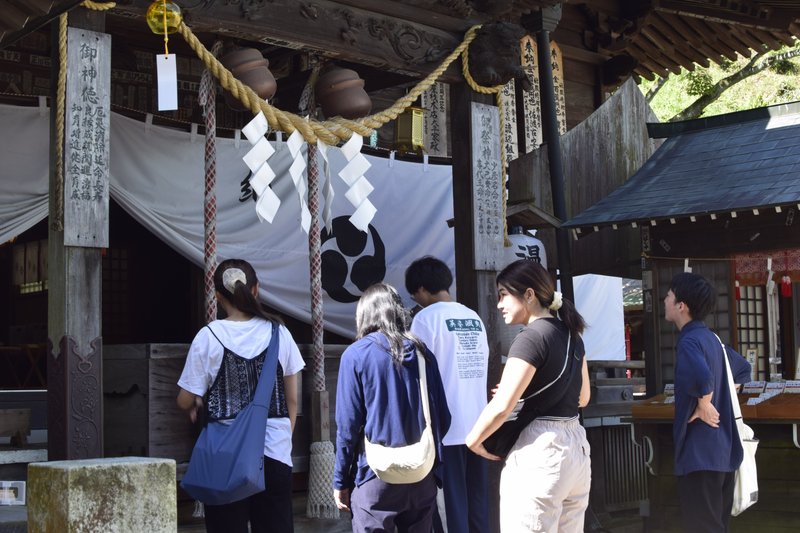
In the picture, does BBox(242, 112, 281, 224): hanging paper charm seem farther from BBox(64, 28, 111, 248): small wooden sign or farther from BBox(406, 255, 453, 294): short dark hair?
BBox(406, 255, 453, 294): short dark hair

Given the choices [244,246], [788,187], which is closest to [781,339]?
[788,187]

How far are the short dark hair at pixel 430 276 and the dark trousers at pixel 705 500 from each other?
1.88 m

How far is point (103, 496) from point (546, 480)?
6.39 ft

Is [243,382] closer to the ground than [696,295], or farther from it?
closer to the ground

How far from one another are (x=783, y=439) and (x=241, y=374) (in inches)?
217

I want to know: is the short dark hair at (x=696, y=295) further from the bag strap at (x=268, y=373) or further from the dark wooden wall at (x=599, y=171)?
the dark wooden wall at (x=599, y=171)

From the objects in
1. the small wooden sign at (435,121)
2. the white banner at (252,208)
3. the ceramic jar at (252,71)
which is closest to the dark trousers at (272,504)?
the ceramic jar at (252,71)

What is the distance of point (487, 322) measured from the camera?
8.30 m

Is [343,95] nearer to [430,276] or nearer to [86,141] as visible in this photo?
[430,276]

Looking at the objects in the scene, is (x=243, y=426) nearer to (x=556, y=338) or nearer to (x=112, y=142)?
(x=556, y=338)

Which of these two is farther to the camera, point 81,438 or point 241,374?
point 81,438

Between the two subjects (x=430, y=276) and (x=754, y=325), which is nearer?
(x=430, y=276)

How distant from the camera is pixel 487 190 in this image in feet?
27.8

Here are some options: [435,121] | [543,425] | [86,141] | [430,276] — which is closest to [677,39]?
[435,121]
